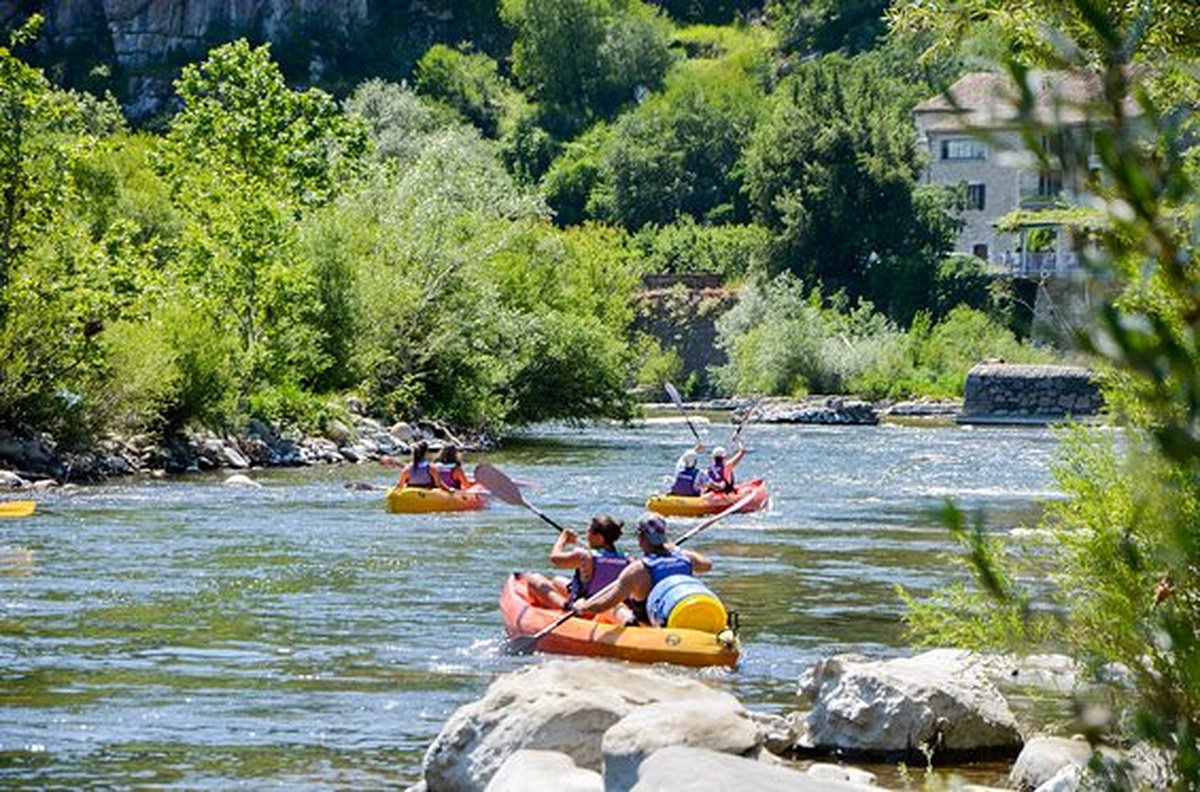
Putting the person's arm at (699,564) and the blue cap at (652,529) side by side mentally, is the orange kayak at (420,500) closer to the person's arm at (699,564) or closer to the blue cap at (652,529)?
the person's arm at (699,564)

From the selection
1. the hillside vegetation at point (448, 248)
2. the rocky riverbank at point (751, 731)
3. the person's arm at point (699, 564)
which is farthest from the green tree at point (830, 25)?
the rocky riverbank at point (751, 731)

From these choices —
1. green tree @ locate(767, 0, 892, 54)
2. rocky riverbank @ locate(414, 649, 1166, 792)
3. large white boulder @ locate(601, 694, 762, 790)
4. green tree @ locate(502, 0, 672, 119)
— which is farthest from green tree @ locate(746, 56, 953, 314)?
large white boulder @ locate(601, 694, 762, 790)

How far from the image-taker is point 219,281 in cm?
3759

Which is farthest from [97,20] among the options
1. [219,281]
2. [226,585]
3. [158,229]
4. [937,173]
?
[226,585]

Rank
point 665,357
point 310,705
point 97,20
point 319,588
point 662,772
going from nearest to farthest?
point 662,772 < point 310,705 < point 319,588 < point 665,357 < point 97,20

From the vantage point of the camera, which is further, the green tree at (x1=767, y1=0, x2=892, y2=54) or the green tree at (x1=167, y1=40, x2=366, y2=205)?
the green tree at (x1=767, y1=0, x2=892, y2=54)

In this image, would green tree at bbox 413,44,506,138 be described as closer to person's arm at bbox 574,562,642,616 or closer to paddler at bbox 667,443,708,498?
paddler at bbox 667,443,708,498

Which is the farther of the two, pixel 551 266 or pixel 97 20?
pixel 97 20

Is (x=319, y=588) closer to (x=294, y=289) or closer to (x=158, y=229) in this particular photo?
(x=294, y=289)

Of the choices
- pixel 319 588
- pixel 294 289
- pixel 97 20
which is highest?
pixel 97 20

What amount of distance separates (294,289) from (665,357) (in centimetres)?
3044

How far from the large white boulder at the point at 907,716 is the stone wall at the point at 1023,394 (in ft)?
159

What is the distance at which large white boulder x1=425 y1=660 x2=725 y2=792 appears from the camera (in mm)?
9125

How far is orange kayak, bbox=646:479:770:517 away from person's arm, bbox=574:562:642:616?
1091 centimetres
